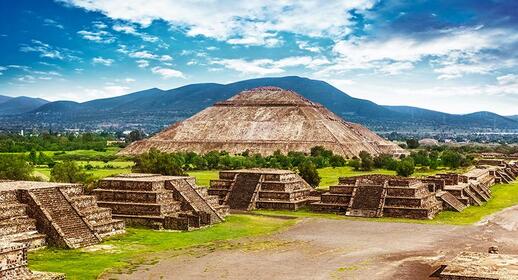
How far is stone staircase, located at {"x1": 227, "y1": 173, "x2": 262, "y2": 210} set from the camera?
58.4 meters

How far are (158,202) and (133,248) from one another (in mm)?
9808

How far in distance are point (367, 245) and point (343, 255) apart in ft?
12.8

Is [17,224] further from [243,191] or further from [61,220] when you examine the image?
[243,191]

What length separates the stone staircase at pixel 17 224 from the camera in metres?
34.8

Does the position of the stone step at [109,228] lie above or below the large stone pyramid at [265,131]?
below

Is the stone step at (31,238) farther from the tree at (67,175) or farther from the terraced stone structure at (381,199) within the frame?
the terraced stone structure at (381,199)

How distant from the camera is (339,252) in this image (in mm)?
36906

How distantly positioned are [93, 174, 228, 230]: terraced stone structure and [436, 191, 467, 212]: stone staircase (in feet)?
69.3

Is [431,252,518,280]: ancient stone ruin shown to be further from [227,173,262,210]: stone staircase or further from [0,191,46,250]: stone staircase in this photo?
[227,173,262,210]: stone staircase

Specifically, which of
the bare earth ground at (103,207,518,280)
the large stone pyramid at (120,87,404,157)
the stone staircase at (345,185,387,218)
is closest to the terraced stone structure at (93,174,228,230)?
the bare earth ground at (103,207,518,280)

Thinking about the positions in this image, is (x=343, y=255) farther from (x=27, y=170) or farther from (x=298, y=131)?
A: (x=298, y=131)

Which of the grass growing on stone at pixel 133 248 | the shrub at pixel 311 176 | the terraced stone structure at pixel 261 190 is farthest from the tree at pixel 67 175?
the shrub at pixel 311 176

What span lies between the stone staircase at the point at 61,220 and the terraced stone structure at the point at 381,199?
2431 cm

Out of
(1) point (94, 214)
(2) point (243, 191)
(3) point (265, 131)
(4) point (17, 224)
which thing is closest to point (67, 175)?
(2) point (243, 191)
